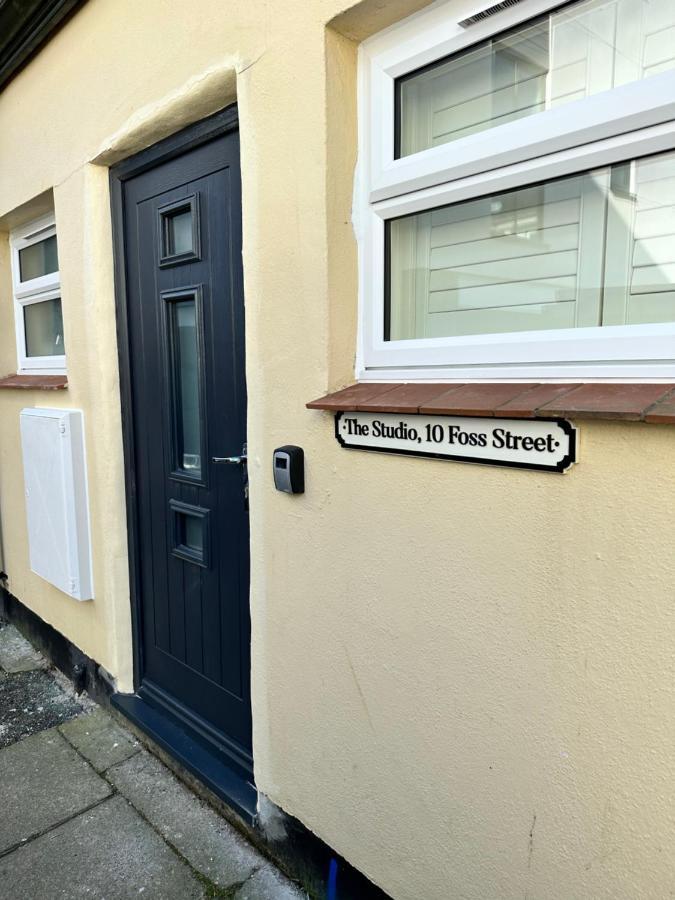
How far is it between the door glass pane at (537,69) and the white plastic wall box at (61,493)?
7.24 ft

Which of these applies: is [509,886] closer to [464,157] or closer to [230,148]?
[464,157]

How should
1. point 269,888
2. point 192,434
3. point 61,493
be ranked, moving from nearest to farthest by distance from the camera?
point 269,888 < point 192,434 < point 61,493

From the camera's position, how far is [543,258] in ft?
4.88

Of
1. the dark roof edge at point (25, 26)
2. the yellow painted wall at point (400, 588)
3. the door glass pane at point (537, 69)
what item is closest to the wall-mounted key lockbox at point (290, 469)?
the yellow painted wall at point (400, 588)

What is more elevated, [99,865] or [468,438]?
[468,438]

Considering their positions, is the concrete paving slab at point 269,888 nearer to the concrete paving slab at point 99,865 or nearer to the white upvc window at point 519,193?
the concrete paving slab at point 99,865

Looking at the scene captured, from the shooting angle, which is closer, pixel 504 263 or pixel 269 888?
pixel 504 263

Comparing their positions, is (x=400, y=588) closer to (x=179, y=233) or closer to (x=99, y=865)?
(x=99, y=865)

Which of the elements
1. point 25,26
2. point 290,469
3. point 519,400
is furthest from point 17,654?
point 519,400

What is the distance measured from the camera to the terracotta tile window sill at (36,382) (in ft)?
10.6

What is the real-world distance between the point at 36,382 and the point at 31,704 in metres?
1.79

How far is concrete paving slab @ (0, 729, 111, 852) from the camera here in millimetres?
2453

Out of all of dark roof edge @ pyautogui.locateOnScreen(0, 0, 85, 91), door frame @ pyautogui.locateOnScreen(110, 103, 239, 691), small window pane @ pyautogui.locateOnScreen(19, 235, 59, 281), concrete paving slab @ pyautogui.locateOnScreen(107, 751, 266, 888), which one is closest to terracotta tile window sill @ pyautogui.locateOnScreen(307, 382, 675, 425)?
door frame @ pyautogui.locateOnScreen(110, 103, 239, 691)

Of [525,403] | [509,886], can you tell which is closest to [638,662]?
[525,403]
